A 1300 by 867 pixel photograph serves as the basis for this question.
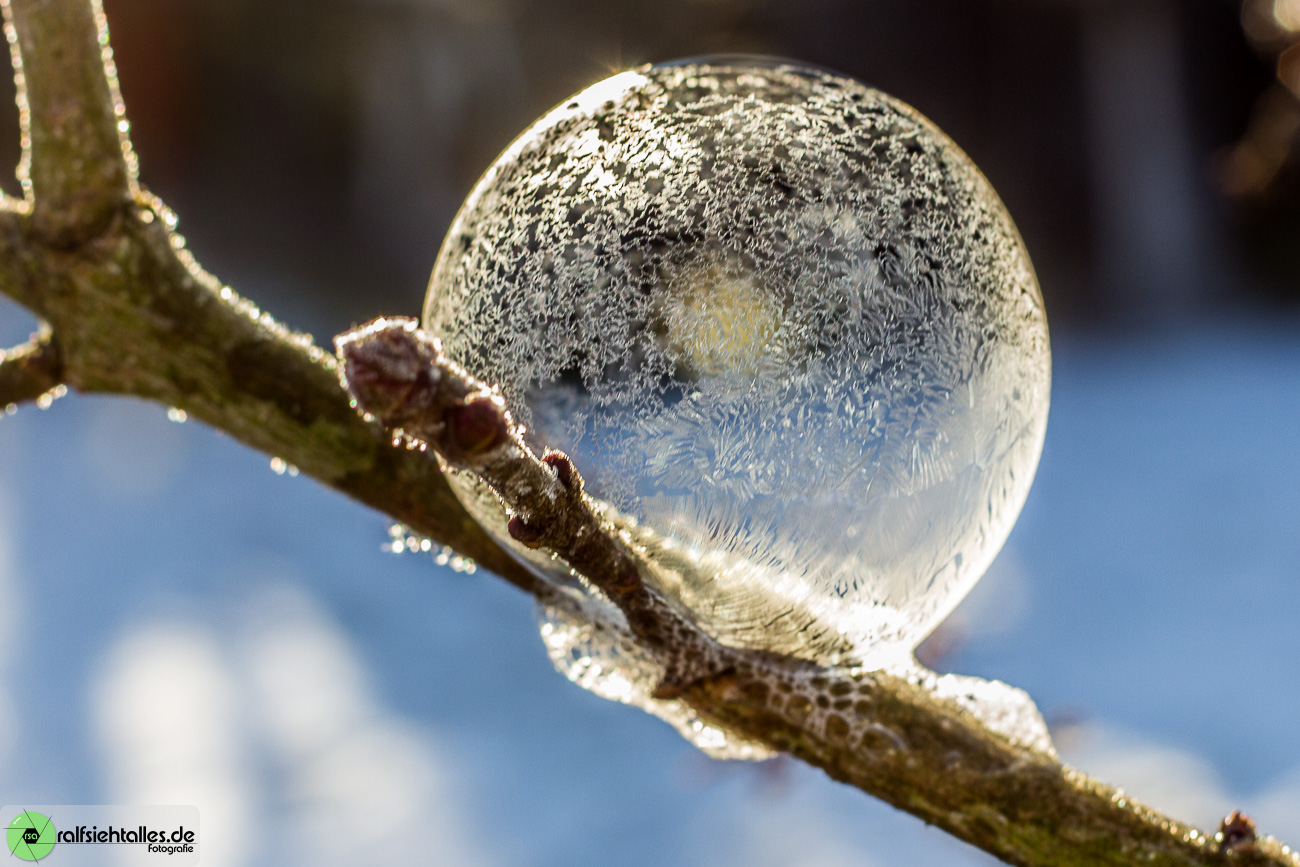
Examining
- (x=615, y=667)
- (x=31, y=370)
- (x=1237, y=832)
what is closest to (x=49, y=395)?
(x=31, y=370)

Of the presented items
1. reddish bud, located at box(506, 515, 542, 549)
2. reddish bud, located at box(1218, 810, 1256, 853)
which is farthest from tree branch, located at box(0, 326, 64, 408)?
reddish bud, located at box(1218, 810, 1256, 853)

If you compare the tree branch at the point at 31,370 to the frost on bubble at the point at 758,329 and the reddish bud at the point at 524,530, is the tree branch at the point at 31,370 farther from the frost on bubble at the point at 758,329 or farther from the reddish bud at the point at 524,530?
the reddish bud at the point at 524,530

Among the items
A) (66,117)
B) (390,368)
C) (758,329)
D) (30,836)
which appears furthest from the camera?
(30,836)

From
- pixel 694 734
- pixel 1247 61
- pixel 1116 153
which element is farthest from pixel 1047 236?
pixel 694 734

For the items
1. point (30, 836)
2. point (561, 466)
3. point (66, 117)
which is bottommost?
point (30, 836)

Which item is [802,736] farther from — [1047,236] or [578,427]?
[1047,236]

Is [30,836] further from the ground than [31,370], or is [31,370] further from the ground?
[31,370]

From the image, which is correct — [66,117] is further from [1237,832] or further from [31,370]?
[1237,832]
